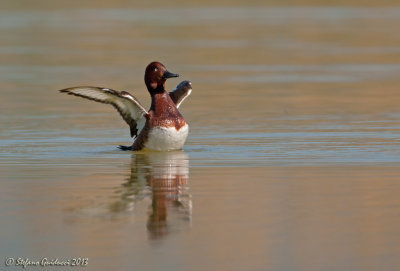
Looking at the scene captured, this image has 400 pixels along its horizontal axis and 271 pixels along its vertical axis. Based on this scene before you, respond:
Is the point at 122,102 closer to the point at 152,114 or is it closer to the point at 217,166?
the point at 152,114

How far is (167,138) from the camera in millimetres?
12969

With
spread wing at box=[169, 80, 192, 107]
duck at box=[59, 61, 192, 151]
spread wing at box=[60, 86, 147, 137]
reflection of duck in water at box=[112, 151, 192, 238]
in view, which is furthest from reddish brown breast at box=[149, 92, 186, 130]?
spread wing at box=[169, 80, 192, 107]

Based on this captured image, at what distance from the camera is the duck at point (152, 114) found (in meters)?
13.0

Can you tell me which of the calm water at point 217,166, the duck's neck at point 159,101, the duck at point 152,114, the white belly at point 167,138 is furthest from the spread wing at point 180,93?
the white belly at point 167,138

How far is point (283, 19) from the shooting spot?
39750 mm

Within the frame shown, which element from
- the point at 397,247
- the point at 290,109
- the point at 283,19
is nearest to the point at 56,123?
the point at 290,109

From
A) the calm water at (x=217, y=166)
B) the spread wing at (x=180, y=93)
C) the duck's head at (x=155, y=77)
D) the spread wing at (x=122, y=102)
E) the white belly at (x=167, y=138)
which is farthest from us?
the spread wing at (x=180, y=93)

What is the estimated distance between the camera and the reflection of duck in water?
8.75 m

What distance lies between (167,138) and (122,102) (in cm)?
80

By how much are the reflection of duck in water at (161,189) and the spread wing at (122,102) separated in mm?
590

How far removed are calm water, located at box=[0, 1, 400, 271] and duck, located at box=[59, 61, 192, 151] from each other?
0.71 ft

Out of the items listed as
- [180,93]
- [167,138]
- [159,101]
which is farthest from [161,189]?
[180,93]

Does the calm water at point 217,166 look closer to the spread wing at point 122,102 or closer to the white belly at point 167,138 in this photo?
the white belly at point 167,138

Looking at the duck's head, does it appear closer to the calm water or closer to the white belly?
the white belly
